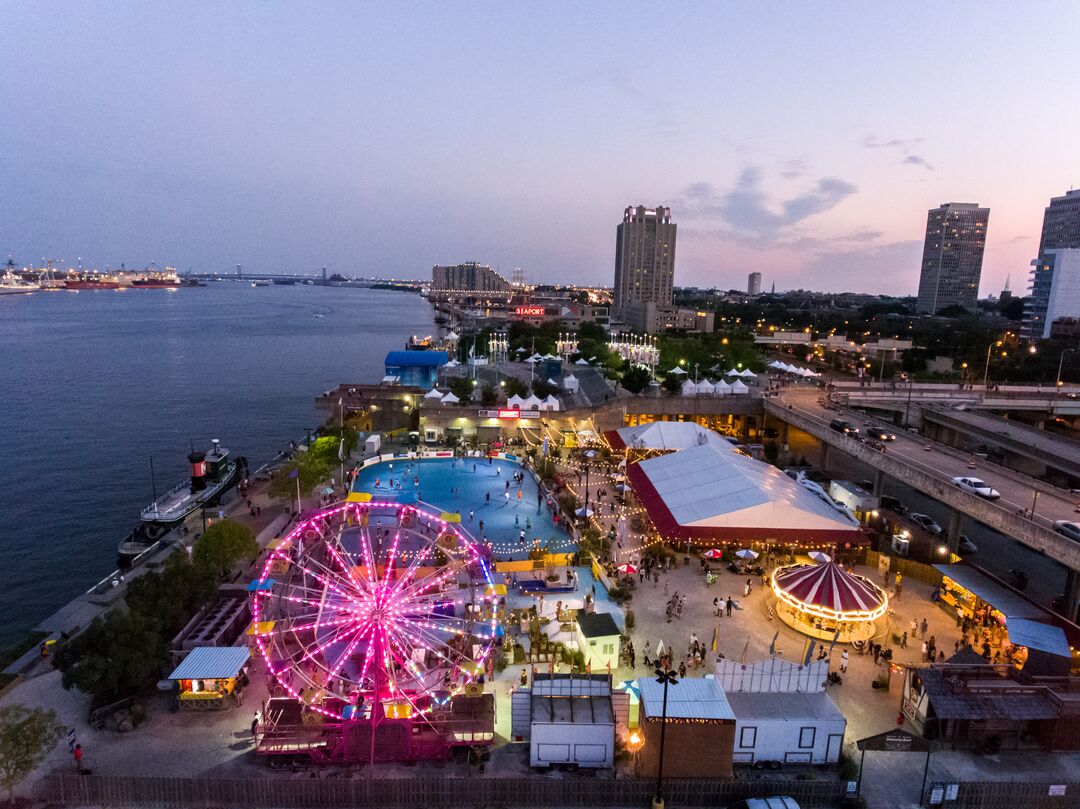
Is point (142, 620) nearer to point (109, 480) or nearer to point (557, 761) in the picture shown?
point (557, 761)

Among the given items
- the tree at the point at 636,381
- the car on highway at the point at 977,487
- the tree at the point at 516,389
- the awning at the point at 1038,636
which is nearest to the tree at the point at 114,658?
the awning at the point at 1038,636

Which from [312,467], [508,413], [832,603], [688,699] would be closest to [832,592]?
[832,603]

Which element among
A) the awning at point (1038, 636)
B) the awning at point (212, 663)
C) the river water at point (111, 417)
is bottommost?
the river water at point (111, 417)

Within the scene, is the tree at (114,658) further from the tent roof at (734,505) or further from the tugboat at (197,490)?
the tugboat at (197,490)

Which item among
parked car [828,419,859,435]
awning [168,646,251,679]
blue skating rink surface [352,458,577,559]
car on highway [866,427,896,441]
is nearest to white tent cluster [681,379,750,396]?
parked car [828,419,859,435]

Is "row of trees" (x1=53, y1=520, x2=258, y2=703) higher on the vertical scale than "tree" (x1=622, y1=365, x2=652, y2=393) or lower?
lower

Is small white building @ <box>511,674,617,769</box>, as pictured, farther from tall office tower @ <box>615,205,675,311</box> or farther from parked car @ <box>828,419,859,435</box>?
tall office tower @ <box>615,205,675,311</box>
